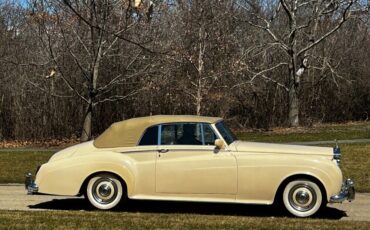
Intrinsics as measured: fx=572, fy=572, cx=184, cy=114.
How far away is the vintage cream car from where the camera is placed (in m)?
8.79

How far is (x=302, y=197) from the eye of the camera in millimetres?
8797

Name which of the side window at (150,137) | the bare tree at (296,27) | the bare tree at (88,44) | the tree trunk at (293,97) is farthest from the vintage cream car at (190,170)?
the tree trunk at (293,97)

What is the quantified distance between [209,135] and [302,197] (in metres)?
1.73

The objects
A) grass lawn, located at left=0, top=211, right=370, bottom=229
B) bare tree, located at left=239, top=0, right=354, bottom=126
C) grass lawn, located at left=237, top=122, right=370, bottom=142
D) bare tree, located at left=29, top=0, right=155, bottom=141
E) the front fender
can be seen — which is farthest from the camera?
bare tree, located at left=239, top=0, right=354, bottom=126

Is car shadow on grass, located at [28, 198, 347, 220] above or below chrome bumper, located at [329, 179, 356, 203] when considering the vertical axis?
below

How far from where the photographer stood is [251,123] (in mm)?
30484

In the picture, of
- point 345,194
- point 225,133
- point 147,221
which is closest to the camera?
point 147,221

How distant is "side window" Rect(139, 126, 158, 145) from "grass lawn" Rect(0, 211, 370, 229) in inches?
Answer: 46.0

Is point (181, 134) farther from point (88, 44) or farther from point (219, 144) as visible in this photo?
point (88, 44)

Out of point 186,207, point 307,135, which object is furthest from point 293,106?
point 186,207

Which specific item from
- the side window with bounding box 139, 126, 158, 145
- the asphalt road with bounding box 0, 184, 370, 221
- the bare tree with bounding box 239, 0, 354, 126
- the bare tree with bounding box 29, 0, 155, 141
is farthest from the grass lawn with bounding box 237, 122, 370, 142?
the side window with bounding box 139, 126, 158, 145

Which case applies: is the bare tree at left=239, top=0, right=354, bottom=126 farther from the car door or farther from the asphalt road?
the car door

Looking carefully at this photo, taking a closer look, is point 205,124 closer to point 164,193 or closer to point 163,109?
point 164,193

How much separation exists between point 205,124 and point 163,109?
765 inches
